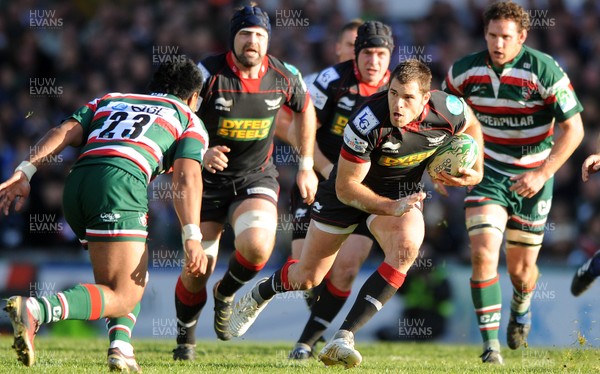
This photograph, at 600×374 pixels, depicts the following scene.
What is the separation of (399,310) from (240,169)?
15.5ft

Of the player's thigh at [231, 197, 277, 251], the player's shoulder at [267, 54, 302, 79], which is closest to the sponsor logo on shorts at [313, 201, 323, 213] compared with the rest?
the player's thigh at [231, 197, 277, 251]

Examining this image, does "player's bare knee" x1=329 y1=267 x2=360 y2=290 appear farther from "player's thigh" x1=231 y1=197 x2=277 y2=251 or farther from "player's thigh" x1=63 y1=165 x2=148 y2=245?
"player's thigh" x1=63 y1=165 x2=148 y2=245

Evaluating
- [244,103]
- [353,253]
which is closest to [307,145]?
[244,103]

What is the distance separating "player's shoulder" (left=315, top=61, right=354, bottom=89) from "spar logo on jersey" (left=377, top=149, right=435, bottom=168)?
2.20m

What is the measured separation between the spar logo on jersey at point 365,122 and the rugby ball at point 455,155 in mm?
630

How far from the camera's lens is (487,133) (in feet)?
29.9

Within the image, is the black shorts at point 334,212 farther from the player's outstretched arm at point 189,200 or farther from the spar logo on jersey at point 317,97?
the spar logo on jersey at point 317,97

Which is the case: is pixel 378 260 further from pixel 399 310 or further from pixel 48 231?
pixel 48 231

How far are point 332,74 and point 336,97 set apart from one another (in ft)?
0.88

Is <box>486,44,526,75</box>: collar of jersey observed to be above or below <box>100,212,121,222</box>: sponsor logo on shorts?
above

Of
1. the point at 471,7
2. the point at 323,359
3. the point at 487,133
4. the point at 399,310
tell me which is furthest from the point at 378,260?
the point at 323,359

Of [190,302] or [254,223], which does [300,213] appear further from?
[190,302]

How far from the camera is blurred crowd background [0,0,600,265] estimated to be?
13.6m

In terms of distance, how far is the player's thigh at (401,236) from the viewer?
23.0 ft
